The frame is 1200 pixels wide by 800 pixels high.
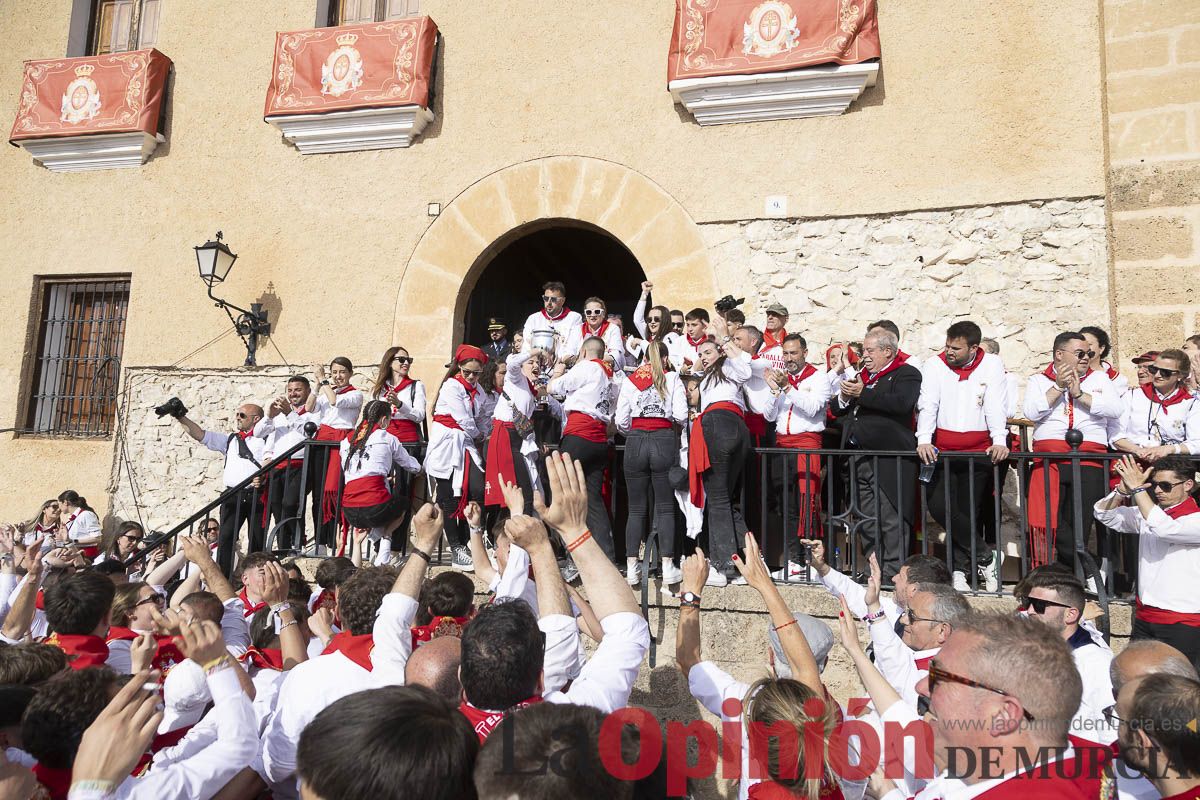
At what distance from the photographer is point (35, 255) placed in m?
9.34

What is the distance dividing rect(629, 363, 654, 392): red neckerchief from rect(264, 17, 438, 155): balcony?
405cm

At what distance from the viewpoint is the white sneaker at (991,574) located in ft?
17.2

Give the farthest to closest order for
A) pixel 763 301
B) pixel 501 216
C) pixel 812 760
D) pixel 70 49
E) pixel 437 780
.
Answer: pixel 70 49
pixel 501 216
pixel 763 301
pixel 812 760
pixel 437 780

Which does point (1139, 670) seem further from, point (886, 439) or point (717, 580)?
point (886, 439)

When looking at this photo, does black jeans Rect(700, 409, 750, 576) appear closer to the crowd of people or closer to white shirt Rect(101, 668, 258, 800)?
the crowd of people

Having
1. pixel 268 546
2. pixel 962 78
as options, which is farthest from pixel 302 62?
pixel 962 78

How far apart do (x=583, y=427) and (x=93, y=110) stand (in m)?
6.96

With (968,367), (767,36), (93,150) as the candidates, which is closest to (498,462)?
(968,367)

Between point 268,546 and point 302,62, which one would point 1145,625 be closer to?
point 268,546

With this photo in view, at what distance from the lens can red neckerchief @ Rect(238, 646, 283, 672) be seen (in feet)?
11.4

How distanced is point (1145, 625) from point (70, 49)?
1120cm

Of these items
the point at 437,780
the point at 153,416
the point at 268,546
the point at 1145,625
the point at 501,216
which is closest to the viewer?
the point at 437,780

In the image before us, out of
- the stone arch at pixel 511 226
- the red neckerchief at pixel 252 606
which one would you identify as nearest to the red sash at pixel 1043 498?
the stone arch at pixel 511 226

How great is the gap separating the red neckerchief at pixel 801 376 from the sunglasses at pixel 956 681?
4117 millimetres
